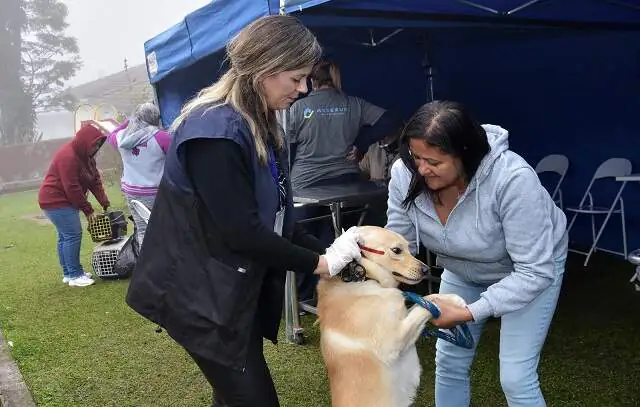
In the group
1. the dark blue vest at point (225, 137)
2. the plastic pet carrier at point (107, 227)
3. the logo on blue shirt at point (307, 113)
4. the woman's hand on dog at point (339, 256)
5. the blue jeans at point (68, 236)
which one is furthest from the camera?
the plastic pet carrier at point (107, 227)

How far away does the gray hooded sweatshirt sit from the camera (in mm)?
1872

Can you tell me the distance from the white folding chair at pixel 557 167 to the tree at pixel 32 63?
2758cm

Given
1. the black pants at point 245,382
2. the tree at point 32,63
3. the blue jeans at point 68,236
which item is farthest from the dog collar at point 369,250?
the tree at point 32,63

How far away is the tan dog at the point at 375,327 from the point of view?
203 cm

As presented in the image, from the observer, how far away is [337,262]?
1.95 metres

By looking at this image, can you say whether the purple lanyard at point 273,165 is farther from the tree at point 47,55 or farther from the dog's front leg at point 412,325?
the tree at point 47,55

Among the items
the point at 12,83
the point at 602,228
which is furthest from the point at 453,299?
the point at 12,83

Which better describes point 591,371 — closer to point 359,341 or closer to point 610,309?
point 610,309

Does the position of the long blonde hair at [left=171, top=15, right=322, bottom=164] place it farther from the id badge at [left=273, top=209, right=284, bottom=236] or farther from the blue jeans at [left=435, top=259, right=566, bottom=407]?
the blue jeans at [left=435, top=259, right=566, bottom=407]

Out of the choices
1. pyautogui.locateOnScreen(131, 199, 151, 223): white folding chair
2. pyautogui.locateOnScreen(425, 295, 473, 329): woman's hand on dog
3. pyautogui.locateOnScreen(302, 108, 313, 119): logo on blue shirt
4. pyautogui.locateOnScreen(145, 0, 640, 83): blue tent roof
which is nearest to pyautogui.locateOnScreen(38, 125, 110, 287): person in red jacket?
pyautogui.locateOnScreen(145, 0, 640, 83): blue tent roof

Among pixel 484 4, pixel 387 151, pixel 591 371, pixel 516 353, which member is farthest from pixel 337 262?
pixel 387 151

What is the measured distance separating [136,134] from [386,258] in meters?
3.57

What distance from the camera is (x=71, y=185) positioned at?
5793mm

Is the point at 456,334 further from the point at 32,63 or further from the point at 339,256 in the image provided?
the point at 32,63
